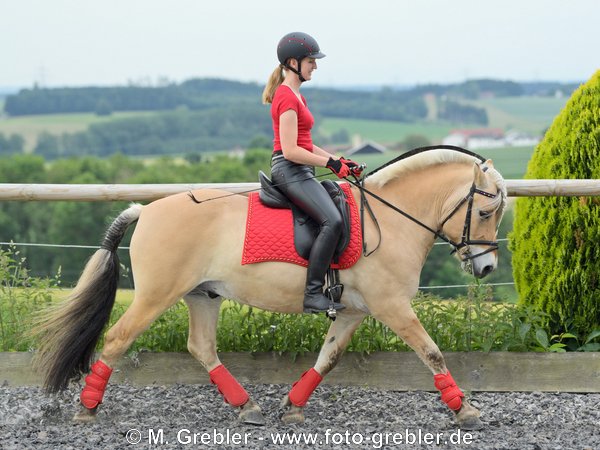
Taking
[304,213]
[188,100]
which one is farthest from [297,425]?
[188,100]

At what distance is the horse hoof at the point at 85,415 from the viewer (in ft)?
18.1

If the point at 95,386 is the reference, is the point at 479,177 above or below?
above

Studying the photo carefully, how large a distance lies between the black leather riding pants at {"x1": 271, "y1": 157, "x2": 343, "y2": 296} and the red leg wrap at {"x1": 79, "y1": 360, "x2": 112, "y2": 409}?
1.43m

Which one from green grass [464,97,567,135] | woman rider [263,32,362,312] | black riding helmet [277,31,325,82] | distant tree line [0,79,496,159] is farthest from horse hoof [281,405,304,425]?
green grass [464,97,567,135]

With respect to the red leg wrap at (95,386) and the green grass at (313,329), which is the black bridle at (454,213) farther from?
the red leg wrap at (95,386)

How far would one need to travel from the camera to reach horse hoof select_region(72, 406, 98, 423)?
5508 millimetres

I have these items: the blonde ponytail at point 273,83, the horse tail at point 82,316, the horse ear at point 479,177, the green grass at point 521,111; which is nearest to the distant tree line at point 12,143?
the green grass at point 521,111

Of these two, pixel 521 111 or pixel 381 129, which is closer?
pixel 381 129

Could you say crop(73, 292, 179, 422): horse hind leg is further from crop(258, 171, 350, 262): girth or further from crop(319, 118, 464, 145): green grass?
crop(319, 118, 464, 145): green grass

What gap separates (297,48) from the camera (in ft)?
17.1

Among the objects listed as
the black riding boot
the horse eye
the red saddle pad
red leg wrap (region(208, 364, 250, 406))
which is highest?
the horse eye

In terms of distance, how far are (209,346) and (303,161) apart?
4.94 ft

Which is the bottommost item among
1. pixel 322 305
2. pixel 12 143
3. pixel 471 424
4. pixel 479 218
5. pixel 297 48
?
pixel 12 143

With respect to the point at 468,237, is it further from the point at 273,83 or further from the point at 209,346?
the point at 209,346
